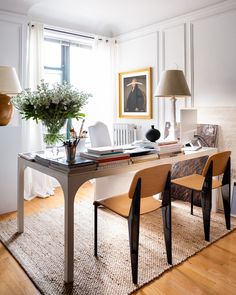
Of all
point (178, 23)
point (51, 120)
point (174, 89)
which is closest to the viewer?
point (51, 120)

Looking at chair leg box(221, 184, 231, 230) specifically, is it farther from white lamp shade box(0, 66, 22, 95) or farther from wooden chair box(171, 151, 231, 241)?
white lamp shade box(0, 66, 22, 95)

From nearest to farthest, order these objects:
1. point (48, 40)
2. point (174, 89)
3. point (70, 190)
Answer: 1. point (70, 190)
2. point (174, 89)
3. point (48, 40)

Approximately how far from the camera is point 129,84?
4.51 meters

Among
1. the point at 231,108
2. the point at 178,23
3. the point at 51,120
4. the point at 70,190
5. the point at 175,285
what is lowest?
the point at 175,285

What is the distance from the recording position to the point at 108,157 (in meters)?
2.17

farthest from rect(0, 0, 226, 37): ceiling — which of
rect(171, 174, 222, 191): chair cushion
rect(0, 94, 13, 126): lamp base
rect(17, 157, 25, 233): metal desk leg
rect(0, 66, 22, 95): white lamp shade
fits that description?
rect(171, 174, 222, 191): chair cushion

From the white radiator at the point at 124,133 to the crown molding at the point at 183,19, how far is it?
138cm

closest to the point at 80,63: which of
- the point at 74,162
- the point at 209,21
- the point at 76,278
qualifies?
the point at 209,21

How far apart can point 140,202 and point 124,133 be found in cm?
255

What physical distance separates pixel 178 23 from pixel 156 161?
220cm

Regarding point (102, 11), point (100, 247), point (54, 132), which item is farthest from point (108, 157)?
point (102, 11)

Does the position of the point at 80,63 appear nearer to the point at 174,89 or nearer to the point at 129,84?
the point at 129,84

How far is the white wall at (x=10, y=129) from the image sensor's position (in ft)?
10.8

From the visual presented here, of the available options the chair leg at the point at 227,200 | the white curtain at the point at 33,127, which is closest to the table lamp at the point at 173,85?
the chair leg at the point at 227,200
